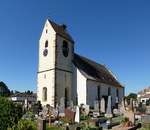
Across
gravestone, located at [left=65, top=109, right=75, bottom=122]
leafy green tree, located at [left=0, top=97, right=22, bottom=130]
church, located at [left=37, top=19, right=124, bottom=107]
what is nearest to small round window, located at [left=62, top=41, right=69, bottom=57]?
church, located at [left=37, top=19, right=124, bottom=107]

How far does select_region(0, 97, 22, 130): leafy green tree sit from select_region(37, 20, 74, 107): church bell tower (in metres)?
20.1

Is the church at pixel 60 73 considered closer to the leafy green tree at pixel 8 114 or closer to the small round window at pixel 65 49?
the small round window at pixel 65 49

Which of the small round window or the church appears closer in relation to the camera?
the church

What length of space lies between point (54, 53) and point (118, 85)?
55.9 feet

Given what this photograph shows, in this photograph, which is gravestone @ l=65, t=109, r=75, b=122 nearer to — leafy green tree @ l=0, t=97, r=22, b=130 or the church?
leafy green tree @ l=0, t=97, r=22, b=130

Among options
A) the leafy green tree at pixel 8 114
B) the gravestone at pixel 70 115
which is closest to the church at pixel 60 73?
the gravestone at pixel 70 115

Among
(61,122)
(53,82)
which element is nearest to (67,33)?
(53,82)

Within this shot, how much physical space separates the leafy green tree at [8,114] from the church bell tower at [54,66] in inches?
792

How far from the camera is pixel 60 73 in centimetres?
3809

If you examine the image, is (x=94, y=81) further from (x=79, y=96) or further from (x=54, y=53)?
(x=54, y=53)

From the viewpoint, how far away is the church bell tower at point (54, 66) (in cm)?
3731

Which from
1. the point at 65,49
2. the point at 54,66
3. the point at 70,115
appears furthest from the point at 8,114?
the point at 65,49

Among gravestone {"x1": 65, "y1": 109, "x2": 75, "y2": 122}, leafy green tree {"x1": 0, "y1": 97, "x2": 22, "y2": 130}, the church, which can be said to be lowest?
gravestone {"x1": 65, "y1": 109, "x2": 75, "y2": 122}

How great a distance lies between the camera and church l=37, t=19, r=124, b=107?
123 ft
